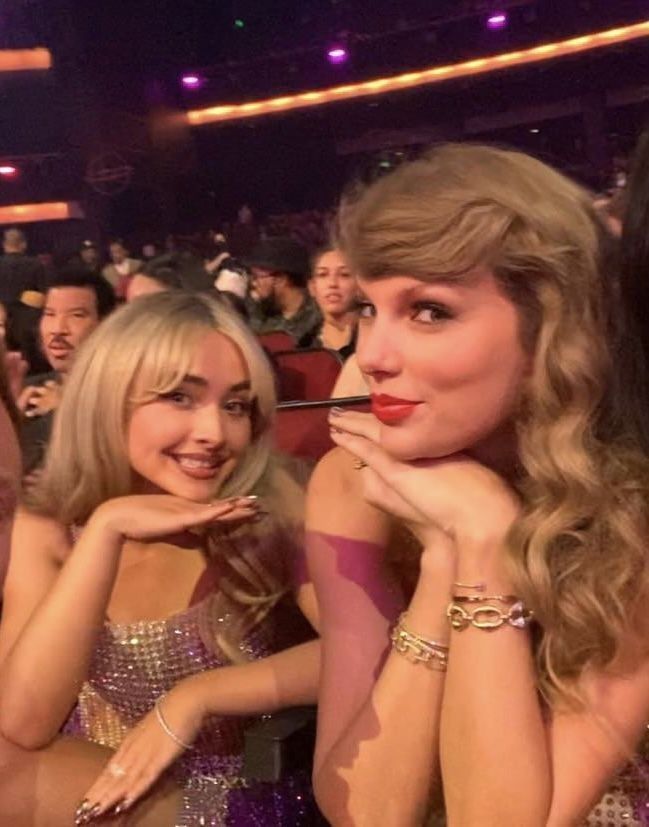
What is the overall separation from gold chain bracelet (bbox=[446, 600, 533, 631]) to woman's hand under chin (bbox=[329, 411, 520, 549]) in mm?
63

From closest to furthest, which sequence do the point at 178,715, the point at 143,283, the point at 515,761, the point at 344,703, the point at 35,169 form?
1. the point at 515,761
2. the point at 344,703
3. the point at 178,715
4. the point at 143,283
5. the point at 35,169

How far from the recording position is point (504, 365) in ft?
3.29

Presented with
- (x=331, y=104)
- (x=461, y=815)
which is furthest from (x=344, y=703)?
(x=331, y=104)

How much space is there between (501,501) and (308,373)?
2074mm

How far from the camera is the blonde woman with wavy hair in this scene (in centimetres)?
97

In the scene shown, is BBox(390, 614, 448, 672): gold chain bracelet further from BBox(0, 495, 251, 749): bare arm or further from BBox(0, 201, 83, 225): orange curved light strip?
BBox(0, 201, 83, 225): orange curved light strip

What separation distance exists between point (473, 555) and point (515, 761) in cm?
19

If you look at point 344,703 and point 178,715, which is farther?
point 178,715

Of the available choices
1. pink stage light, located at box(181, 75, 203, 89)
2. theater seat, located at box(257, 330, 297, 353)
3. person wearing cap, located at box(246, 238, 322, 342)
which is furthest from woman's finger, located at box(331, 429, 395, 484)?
pink stage light, located at box(181, 75, 203, 89)

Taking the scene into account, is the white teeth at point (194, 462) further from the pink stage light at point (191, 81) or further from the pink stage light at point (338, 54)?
the pink stage light at point (191, 81)

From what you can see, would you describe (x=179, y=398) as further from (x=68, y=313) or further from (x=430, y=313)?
(x=68, y=313)

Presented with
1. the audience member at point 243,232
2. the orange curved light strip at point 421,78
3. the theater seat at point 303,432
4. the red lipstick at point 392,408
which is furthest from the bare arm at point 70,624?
the audience member at point 243,232

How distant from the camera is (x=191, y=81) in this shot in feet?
40.2

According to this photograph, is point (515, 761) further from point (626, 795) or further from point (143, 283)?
point (143, 283)
